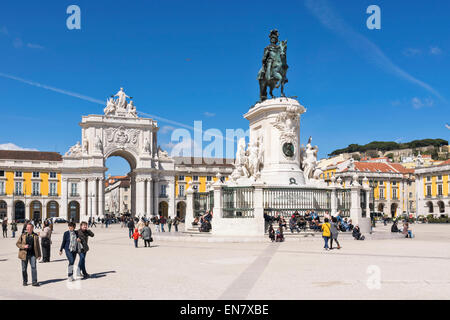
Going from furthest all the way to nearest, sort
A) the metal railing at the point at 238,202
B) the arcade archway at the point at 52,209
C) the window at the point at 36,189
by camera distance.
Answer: the arcade archway at the point at 52,209 → the window at the point at 36,189 → the metal railing at the point at 238,202

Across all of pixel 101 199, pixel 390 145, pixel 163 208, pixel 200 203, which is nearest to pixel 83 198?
pixel 101 199

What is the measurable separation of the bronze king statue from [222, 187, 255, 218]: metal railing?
240 inches

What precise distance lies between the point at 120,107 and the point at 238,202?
197ft

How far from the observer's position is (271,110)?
2428cm

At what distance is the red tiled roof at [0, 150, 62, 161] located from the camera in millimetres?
79037

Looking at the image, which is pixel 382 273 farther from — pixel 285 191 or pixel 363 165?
pixel 363 165

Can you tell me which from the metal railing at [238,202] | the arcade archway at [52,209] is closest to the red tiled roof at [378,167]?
the arcade archway at [52,209]

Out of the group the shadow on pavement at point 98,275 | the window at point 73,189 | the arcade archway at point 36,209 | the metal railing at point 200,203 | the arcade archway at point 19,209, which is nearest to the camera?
the shadow on pavement at point 98,275

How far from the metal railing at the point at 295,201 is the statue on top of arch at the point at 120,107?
58409 millimetres

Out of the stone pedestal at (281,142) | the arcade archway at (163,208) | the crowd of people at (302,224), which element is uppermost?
the stone pedestal at (281,142)

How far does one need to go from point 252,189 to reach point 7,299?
46.7 ft

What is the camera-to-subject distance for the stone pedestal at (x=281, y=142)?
2366cm

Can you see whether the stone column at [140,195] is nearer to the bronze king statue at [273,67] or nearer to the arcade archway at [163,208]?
the arcade archway at [163,208]

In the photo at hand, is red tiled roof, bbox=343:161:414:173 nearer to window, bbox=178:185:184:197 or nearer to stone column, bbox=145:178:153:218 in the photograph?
window, bbox=178:185:184:197
